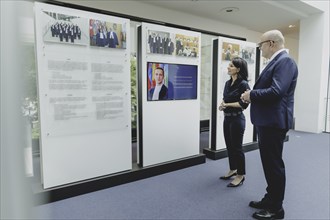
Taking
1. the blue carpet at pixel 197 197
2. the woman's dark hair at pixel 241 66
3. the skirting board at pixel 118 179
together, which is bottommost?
the blue carpet at pixel 197 197

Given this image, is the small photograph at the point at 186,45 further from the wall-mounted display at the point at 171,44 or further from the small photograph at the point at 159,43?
the small photograph at the point at 159,43

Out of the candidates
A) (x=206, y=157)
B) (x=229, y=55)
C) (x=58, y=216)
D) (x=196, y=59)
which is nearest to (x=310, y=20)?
(x=229, y=55)

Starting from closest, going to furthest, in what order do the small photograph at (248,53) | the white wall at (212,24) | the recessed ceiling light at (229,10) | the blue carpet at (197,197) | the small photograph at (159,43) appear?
the blue carpet at (197,197), the small photograph at (159,43), the small photograph at (248,53), the white wall at (212,24), the recessed ceiling light at (229,10)

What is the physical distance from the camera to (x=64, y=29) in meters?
2.59

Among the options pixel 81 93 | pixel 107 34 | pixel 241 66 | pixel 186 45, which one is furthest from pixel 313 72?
pixel 81 93

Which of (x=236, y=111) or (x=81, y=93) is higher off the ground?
(x=81, y=93)

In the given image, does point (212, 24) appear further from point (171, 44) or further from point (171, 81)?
point (171, 81)

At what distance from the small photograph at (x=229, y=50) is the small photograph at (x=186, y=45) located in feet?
1.85

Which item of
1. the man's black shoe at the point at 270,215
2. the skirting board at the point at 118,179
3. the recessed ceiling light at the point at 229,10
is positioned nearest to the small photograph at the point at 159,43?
the skirting board at the point at 118,179

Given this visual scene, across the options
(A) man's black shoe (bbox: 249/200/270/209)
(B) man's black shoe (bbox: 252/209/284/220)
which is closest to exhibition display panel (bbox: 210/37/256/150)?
(A) man's black shoe (bbox: 249/200/270/209)

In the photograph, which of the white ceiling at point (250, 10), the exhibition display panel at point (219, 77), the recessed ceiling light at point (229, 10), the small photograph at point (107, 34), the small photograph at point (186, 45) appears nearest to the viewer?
the small photograph at point (107, 34)

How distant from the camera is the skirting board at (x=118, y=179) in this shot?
8.64 ft

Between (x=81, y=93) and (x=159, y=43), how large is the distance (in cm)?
126

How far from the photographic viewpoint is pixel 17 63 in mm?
319
